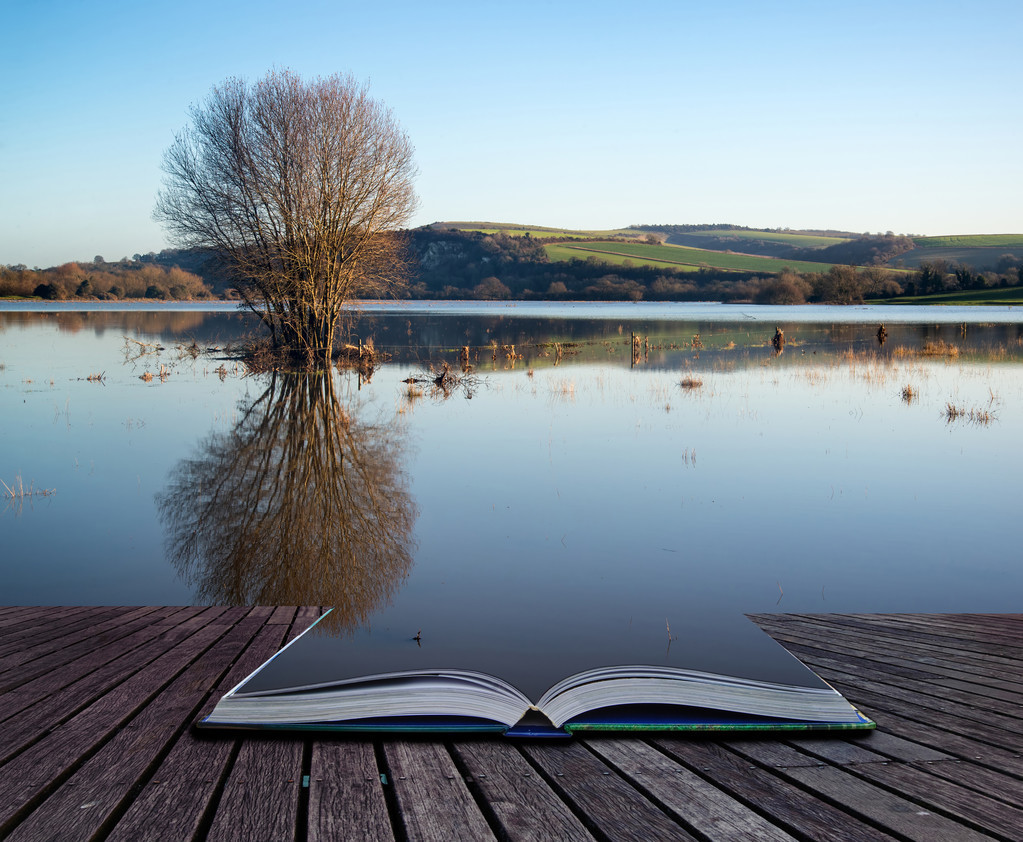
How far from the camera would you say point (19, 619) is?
19.1 ft

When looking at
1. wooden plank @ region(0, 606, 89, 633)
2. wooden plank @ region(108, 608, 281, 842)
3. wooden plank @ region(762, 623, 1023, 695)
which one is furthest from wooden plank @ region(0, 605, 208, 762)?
wooden plank @ region(762, 623, 1023, 695)

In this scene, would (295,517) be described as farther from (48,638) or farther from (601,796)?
(601,796)

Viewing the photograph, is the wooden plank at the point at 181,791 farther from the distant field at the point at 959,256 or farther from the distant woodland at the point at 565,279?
the distant field at the point at 959,256

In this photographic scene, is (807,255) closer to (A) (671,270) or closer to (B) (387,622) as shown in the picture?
(A) (671,270)

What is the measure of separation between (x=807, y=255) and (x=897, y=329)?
329 ft

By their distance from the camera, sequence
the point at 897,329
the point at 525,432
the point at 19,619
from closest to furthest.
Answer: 1. the point at 19,619
2. the point at 525,432
3. the point at 897,329

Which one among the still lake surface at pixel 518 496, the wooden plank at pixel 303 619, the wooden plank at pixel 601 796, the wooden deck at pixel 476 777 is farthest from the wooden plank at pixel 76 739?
the still lake surface at pixel 518 496

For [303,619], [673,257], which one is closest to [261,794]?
[303,619]

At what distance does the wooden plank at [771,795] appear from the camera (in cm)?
271

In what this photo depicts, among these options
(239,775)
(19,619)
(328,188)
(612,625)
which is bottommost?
(612,625)

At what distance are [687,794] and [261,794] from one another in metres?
1.62

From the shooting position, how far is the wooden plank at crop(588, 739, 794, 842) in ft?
8.90

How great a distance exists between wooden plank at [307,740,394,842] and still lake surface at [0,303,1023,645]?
312 centimetres

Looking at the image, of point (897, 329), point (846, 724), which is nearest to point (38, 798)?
point (846, 724)
